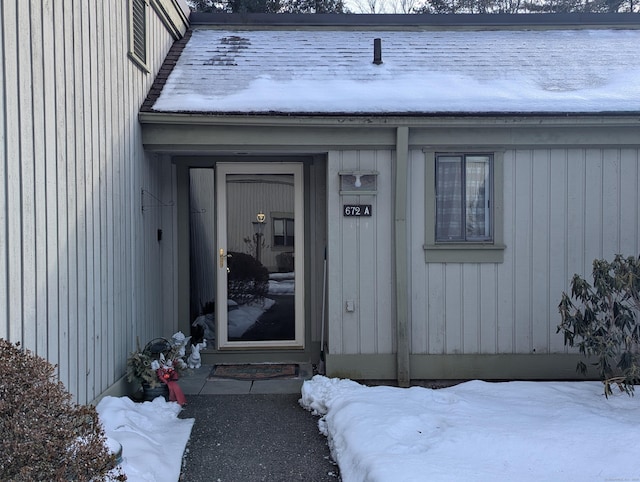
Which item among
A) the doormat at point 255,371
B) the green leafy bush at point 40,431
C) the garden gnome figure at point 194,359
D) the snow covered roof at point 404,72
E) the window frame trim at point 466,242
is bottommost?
the doormat at point 255,371

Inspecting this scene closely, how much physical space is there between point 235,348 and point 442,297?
8.32 ft

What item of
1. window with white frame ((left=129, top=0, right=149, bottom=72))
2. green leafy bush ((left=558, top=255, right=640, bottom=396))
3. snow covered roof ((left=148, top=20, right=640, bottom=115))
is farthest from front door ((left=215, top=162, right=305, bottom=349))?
green leafy bush ((left=558, top=255, right=640, bottom=396))

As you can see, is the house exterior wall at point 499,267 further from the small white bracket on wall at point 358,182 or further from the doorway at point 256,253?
the doorway at point 256,253

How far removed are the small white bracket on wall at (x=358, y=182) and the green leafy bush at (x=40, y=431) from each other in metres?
3.89

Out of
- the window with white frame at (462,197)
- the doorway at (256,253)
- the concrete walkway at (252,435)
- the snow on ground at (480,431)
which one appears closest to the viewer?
the snow on ground at (480,431)

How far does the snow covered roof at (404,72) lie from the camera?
6066 millimetres

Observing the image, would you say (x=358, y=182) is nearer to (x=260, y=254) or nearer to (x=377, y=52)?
(x=260, y=254)

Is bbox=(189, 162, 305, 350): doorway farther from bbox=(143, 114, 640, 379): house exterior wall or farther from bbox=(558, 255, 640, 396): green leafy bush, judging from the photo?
bbox=(558, 255, 640, 396): green leafy bush

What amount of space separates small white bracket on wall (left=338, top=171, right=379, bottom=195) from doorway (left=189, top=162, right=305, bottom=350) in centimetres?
111

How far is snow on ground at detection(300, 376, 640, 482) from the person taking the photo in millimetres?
3652

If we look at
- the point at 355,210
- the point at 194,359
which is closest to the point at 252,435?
the point at 194,359

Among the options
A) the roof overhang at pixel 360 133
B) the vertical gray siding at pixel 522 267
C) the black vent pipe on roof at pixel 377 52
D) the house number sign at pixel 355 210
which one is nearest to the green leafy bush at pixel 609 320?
the vertical gray siding at pixel 522 267

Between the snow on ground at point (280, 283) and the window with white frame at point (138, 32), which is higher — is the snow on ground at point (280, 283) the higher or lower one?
the lower one

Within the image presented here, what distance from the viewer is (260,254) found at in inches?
280
